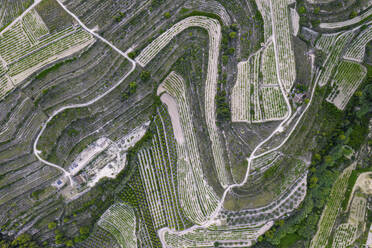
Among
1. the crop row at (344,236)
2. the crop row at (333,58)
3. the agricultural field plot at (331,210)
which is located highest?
the crop row at (333,58)

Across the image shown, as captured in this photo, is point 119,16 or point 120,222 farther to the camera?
point 120,222

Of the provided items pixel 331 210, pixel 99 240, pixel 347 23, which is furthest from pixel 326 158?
pixel 99 240

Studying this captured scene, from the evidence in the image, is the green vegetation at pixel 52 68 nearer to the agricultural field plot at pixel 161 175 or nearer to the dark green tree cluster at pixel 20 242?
the agricultural field plot at pixel 161 175

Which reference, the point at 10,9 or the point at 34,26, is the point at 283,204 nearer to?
the point at 34,26

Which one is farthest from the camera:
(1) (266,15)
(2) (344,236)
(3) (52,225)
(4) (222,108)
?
(2) (344,236)

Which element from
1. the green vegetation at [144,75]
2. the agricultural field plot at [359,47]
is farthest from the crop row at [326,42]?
the green vegetation at [144,75]

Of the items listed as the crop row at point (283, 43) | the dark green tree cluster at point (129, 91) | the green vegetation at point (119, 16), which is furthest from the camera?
the dark green tree cluster at point (129, 91)

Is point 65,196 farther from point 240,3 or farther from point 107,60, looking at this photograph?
point 240,3

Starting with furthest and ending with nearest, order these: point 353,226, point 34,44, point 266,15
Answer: point 353,226 → point 34,44 → point 266,15
